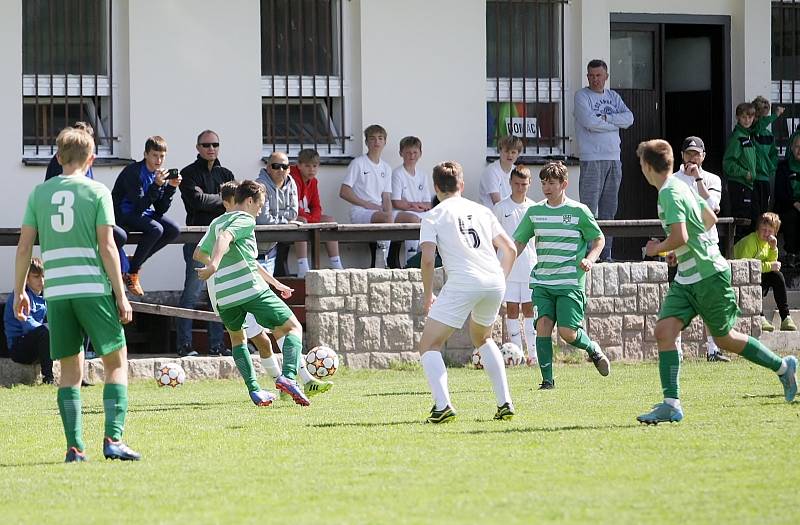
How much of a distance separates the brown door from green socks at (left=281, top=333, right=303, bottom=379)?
27.6 ft

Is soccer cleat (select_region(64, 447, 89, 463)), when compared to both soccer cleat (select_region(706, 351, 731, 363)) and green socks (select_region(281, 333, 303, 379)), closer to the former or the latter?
green socks (select_region(281, 333, 303, 379))

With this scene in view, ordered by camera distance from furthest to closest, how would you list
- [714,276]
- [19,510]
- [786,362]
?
[786,362] < [714,276] < [19,510]

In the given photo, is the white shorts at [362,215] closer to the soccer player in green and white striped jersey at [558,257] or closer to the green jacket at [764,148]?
the soccer player in green and white striped jersey at [558,257]

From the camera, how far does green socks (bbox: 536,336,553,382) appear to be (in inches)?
496

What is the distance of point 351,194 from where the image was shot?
655 inches

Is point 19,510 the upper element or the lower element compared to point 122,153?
lower

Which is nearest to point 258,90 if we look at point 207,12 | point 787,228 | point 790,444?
A: point 207,12

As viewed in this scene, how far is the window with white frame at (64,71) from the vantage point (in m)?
15.8

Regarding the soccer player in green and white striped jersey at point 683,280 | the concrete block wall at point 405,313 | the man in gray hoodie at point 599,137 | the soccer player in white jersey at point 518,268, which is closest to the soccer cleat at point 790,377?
the soccer player in green and white striped jersey at point 683,280

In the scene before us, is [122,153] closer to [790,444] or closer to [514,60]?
[514,60]

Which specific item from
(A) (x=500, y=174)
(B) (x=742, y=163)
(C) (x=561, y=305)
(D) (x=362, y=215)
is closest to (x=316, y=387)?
(C) (x=561, y=305)

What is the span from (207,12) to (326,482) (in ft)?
32.2

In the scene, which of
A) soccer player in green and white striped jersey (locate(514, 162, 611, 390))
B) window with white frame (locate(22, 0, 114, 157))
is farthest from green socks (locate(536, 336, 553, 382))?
window with white frame (locate(22, 0, 114, 157))

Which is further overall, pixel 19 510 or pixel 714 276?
pixel 714 276
